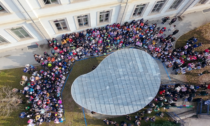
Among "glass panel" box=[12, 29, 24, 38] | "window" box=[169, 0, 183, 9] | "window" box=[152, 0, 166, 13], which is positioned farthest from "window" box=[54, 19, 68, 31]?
"window" box=[169, 0, 183, 9]

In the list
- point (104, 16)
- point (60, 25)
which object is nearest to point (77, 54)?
point (60, 25)

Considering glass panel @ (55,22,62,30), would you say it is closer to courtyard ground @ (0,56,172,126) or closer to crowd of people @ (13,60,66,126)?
crowd of people @ (13,60,66,126)

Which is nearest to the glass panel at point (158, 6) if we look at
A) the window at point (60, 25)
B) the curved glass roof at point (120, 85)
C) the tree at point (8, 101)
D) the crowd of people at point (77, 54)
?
the crowd of people at point (77, 54)

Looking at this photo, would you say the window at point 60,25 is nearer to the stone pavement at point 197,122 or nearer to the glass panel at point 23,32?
the glass panel at point 23,32

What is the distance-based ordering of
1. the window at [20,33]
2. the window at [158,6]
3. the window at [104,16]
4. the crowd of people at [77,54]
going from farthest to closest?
1. the window at [158,6]
2. the window at [104,16]
3. the crowd of people at [77,54]
4. the window at [20,33]

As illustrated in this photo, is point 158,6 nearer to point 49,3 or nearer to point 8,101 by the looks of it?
point 49,3

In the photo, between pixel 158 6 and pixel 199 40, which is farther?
pixel 199 40

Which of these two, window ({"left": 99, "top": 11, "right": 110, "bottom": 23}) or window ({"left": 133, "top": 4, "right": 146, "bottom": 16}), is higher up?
window ({"left": 133, "top": 4, "right": 146, "bottom": 16})
